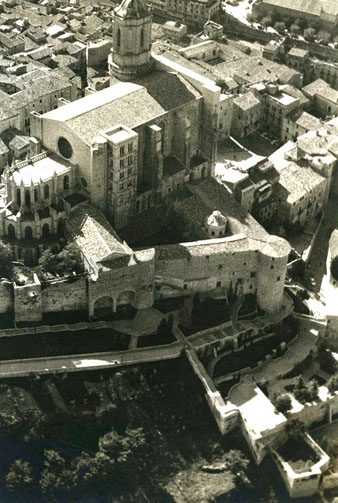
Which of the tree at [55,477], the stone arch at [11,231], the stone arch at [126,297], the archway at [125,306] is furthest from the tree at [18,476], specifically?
the stone arch at [11,231]

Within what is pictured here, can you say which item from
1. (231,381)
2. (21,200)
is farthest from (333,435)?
(21,200)

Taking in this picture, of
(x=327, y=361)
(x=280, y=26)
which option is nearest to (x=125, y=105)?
(x=327, y=361)

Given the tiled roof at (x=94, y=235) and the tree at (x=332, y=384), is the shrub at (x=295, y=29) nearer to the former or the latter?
the tiled roof at (x=94, y=235)

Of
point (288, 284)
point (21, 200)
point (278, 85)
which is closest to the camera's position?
point (21, 200)

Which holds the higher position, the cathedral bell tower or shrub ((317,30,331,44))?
the cathedral bell tower

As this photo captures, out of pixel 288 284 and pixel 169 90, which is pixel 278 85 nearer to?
pixel 169 90


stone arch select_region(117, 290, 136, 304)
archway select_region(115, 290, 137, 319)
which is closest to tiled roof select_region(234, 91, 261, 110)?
stone arch select_region(117, 290, 136, 304)

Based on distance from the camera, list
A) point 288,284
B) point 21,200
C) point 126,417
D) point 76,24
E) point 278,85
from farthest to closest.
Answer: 1. point 76,24
2. point 278,85
3. point 288,284
4. point 21,200
5. point 126,417

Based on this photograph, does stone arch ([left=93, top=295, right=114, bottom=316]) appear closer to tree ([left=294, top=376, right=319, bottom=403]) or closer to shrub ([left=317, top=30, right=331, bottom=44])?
tree ([left=294, top=376, right=319, bottom=403])
